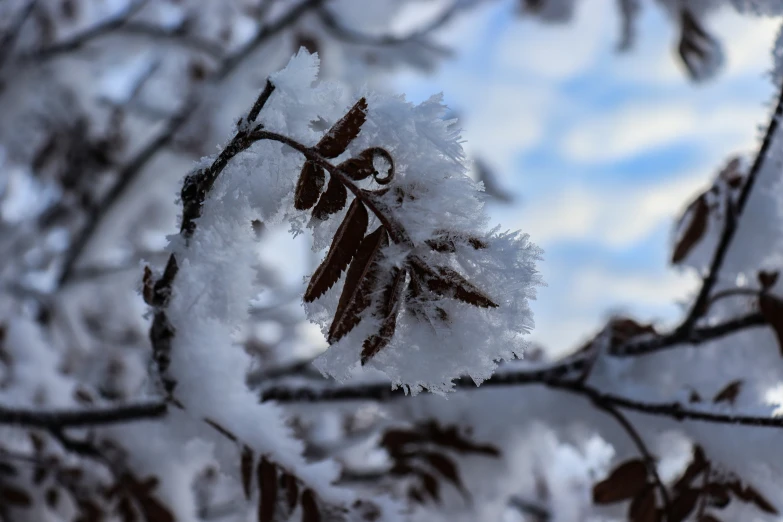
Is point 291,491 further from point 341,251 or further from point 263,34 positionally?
point 263,34

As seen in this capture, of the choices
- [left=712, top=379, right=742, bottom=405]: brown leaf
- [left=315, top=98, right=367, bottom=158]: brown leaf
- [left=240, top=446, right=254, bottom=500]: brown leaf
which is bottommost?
[left=240, top=446, right=254, bottom=500]: brown leaf

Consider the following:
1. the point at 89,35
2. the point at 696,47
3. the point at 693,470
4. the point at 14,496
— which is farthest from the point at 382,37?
the point at 693,470

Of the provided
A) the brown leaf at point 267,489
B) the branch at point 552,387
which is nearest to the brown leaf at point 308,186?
the brown leaf at point 267,489

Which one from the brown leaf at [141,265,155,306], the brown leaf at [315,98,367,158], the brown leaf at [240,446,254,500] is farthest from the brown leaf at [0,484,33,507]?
the brown leaf at [315,98,367,158]

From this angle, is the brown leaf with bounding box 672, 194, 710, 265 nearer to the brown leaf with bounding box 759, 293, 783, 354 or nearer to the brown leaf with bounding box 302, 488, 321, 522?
the brown leaf with bounding box 759, 293, 783, 354

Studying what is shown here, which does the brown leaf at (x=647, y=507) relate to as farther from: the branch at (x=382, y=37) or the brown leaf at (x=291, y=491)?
the branch at (x=382, y=37)

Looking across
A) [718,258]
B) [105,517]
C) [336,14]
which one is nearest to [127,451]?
[105,517]
